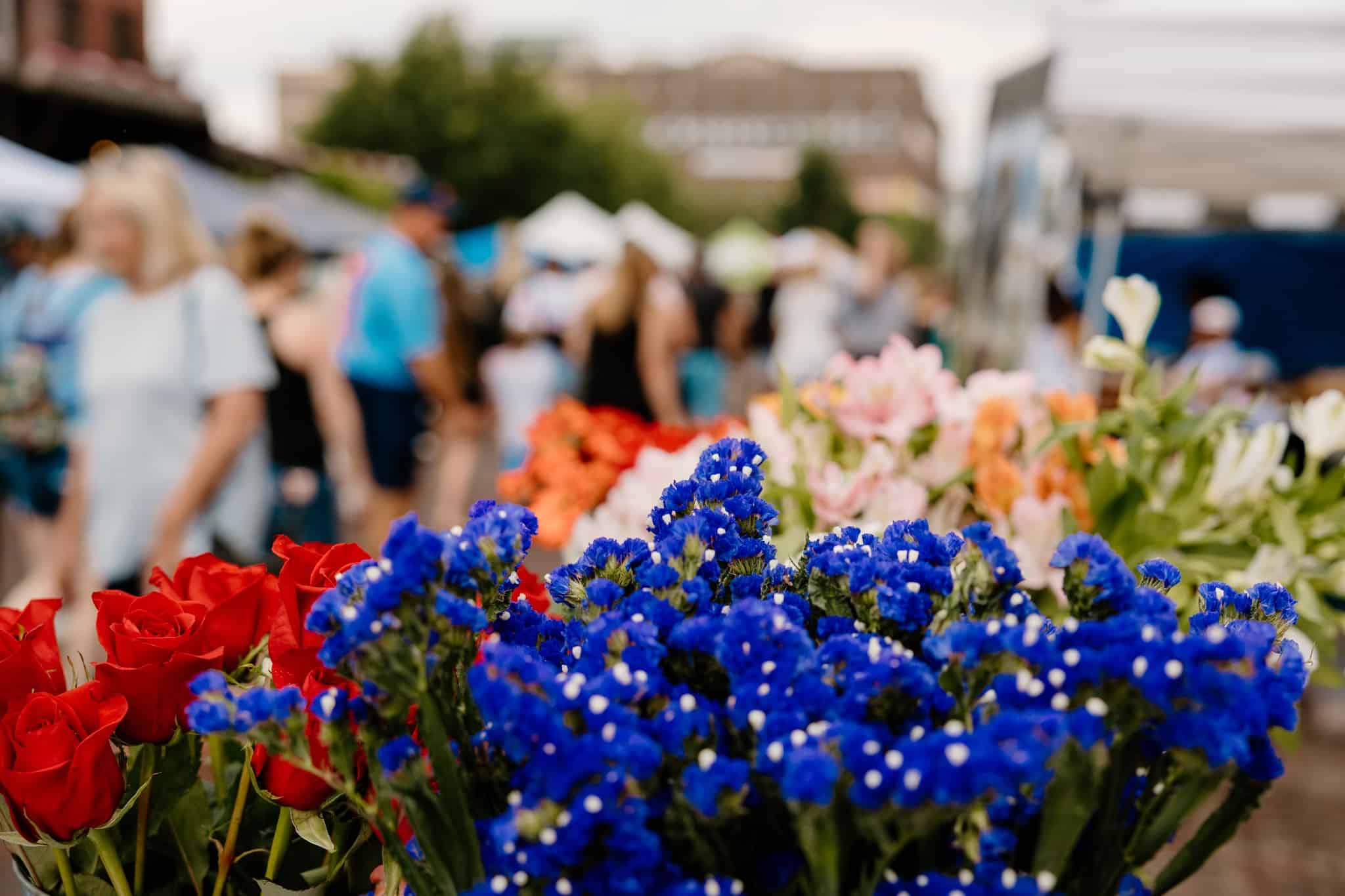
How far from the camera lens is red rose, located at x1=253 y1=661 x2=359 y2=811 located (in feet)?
3.21

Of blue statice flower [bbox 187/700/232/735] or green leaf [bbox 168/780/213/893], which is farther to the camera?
green leaf [bbox 168/780/213/893]

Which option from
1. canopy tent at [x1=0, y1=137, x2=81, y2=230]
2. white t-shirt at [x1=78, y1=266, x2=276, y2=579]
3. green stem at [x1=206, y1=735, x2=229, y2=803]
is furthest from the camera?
canopy tent at [x1=0, y1=137, x2=81, y2=230]

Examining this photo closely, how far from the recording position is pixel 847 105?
8256cm

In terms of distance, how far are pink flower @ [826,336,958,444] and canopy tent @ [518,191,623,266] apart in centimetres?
1106

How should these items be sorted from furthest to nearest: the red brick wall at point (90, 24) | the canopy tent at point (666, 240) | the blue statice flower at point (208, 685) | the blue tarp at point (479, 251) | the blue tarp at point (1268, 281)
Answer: the red brick wall at point (90, 24)
the blue tarp at point (479, 251)
the canopy tent at point (666, 240)
the blue tarp at point (1268, 281)
the blue statice flower at point (208, 685)

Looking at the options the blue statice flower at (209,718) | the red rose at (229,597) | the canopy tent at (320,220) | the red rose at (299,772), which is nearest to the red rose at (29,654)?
the red rose at (229,597)

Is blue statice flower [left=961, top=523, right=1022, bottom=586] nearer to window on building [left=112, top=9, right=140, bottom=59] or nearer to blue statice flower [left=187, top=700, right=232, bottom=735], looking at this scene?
blue statice flower [left=187, top=700, right=232, bottom=735]

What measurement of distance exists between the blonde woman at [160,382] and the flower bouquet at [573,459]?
126 centimetres

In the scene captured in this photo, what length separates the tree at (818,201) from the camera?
51.2 m

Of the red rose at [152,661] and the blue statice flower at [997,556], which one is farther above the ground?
the blue statice flower at [997,556]

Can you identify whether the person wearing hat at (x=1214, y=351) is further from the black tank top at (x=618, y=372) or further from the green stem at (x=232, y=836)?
the green stem at (x=232, y=836)

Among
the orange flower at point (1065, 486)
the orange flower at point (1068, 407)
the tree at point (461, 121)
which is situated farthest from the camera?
the tree at point (461, 121)

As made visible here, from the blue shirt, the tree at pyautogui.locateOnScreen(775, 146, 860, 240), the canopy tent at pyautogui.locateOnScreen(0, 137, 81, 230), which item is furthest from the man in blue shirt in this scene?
the tree at pyautogui.locateOnScreen(775, 146, 860, 240)

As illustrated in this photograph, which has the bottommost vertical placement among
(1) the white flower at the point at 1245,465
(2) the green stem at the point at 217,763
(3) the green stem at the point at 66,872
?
(3) the green stem at the point at 66,872
